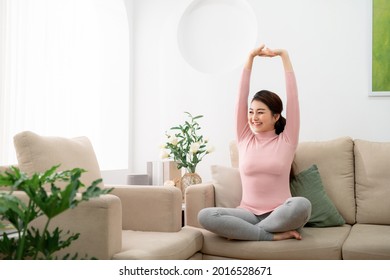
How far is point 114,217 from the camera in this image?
1.92 m

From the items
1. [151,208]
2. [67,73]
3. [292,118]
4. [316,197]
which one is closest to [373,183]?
[316,197]

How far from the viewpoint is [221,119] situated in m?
3.66

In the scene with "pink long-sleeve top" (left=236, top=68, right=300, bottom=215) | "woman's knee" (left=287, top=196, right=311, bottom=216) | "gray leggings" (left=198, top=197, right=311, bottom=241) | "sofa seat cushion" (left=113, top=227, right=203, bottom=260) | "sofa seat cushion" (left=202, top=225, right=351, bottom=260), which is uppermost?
"pink long-sleeve top" (left=236, top=68, right=300, bottom=215)

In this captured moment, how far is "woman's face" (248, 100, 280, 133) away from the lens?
2.74 metres

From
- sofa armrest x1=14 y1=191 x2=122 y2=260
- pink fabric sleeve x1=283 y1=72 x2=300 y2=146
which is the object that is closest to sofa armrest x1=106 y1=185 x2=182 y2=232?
sofa armrest x1=14 y1=191 x2=122 y2=260

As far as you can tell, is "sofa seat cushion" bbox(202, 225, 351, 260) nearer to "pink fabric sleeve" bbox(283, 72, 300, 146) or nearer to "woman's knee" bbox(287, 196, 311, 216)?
"woman's knee" bbox(287, 196, 311, 216)

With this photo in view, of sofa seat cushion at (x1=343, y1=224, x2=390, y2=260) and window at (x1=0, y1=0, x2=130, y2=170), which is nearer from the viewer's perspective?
sofa seat cushion at (x1=343, y1=224, x2=390, y2=260)

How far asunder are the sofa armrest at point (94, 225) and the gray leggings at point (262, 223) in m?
0.61

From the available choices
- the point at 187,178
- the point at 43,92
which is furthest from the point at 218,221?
the point at 43,92

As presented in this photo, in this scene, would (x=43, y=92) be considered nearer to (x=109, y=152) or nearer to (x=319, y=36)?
(x=109, y=152)

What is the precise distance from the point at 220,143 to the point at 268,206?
3.67 ft

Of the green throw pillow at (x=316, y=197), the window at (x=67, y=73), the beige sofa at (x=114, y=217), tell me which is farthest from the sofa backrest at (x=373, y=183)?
the window at (x=67, y=73)

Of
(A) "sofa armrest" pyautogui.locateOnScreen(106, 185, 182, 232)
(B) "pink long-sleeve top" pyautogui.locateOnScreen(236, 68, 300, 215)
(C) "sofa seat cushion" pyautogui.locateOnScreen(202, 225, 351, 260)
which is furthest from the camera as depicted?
(B) "pink long-sleeve top" pyautogui.locateOnScreen(236, 68, 300, 215)

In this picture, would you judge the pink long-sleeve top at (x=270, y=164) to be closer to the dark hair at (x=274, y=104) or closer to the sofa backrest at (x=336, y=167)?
the dark hair at (x=274, y=104)
